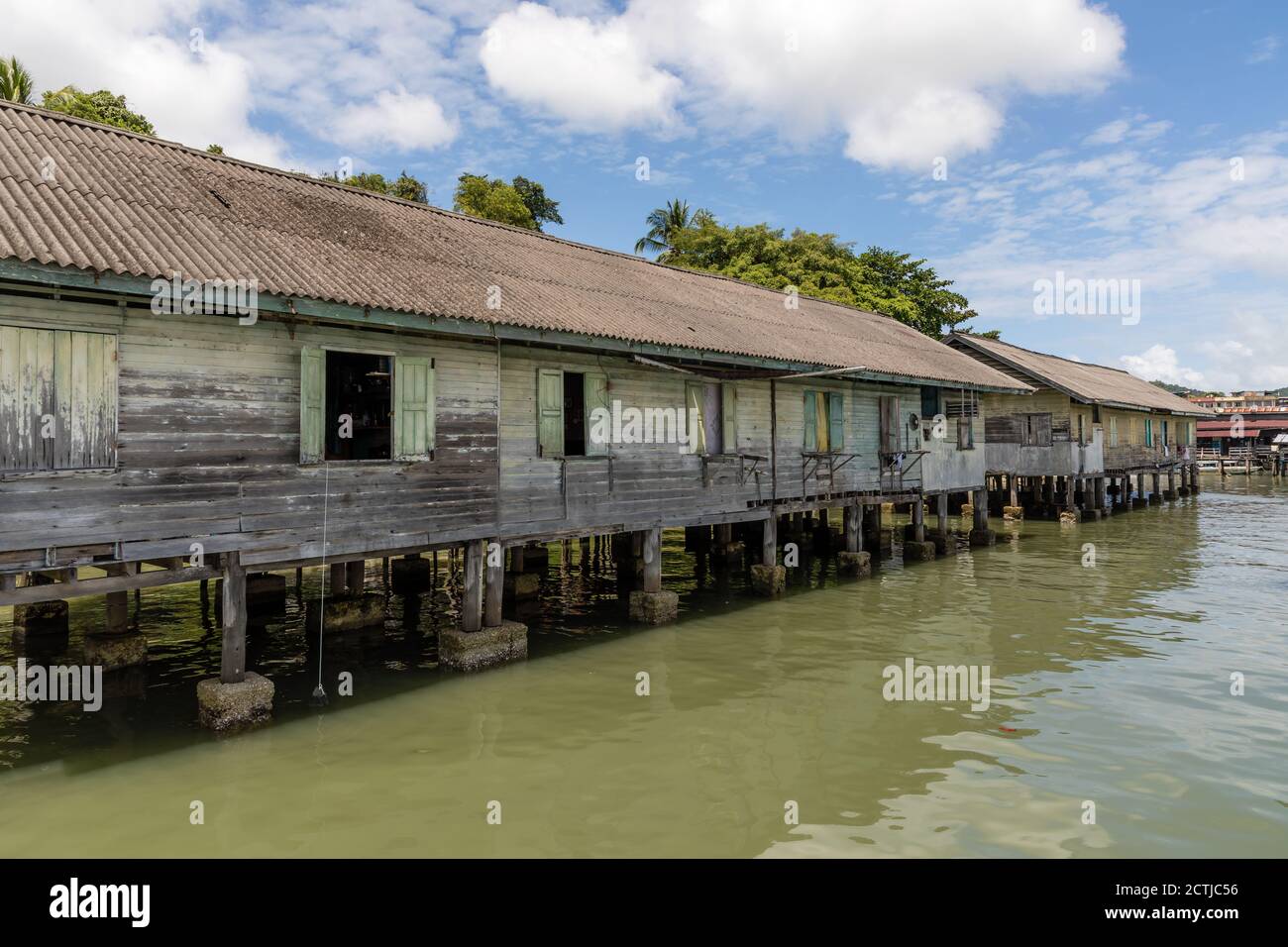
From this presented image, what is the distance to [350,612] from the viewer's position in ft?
42.7

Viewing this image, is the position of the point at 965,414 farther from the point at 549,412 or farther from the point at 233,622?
the point at 233,622

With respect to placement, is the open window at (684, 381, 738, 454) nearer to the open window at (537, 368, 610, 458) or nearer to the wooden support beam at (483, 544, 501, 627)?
the open window at (537, 368, 610, 458)

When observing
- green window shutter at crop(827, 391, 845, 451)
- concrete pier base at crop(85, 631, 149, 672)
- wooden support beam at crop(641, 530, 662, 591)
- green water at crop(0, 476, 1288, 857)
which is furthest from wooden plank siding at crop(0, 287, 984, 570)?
green window shutter at crop(827, 391, 845, 451)

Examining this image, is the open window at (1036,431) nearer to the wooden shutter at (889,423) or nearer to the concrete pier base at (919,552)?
the concrete pier base at (919,552)

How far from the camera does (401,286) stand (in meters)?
9.89

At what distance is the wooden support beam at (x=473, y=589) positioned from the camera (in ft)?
35.1

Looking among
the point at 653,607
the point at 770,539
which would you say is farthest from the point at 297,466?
the point at 770,539

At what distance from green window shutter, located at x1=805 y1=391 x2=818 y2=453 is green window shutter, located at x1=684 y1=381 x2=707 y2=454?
3.46m

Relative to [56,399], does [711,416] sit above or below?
above

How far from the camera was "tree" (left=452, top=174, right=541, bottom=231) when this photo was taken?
34.2 m

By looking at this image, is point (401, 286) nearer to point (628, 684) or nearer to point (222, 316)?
point (222, 316)

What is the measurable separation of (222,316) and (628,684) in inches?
258

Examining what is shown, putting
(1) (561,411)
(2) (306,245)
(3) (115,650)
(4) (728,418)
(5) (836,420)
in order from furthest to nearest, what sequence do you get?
(5) (836,420)
(4) (728,418)
(1) (561,411)
(3) (115,650)
(2) (306,245)

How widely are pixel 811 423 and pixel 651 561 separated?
5.74m
